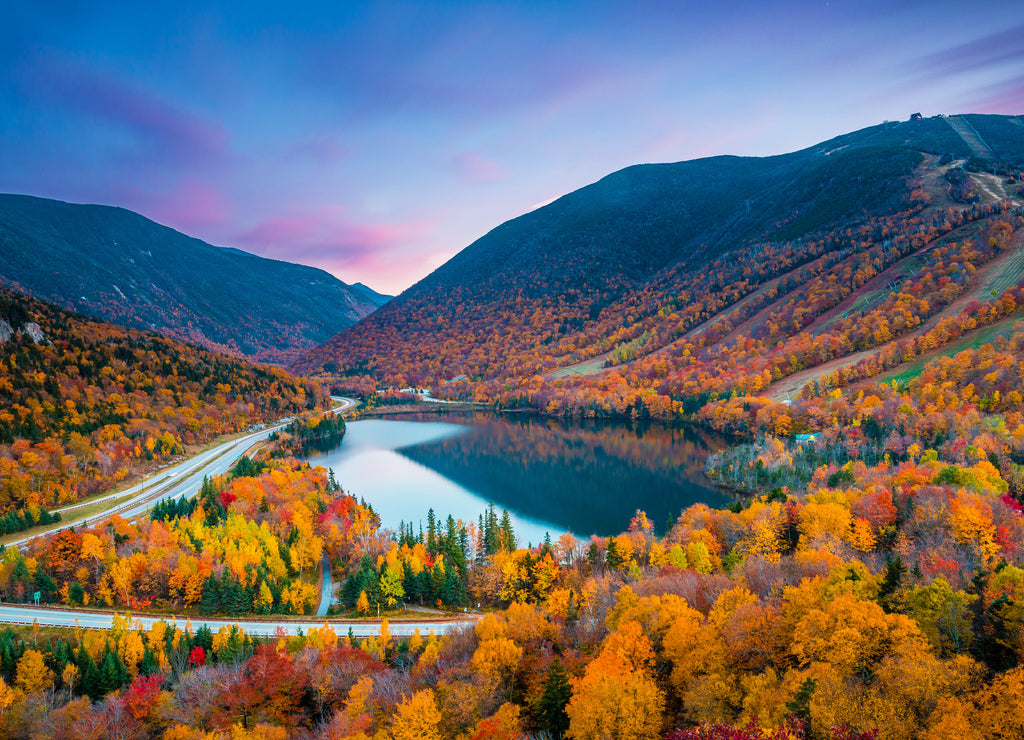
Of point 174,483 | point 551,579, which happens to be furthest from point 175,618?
point 174,483

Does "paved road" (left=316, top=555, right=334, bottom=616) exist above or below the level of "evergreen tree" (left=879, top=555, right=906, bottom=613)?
below

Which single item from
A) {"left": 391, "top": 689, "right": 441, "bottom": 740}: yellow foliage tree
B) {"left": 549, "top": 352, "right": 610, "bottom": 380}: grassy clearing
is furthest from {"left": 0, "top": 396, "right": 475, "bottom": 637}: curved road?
{"left": 549, "top": 352, "right": 610, "bottom": 380}: grassy clearing

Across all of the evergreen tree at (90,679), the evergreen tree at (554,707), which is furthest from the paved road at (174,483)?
the evergreen tree at (554,707)

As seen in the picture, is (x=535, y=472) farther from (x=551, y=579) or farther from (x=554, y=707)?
(x=554, y=707)

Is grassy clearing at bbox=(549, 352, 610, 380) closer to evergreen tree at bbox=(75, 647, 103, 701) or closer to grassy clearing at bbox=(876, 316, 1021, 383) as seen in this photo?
grassy clearing at bbox=(876, 316, 1021, 383)

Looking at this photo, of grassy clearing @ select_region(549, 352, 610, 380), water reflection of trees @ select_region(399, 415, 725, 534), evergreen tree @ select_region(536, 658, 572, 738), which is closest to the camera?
evergreen tree @ select_region(536, 658, 572, 738)

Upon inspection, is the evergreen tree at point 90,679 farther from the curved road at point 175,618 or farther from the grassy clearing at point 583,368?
the grassy clearing at point 583,368
